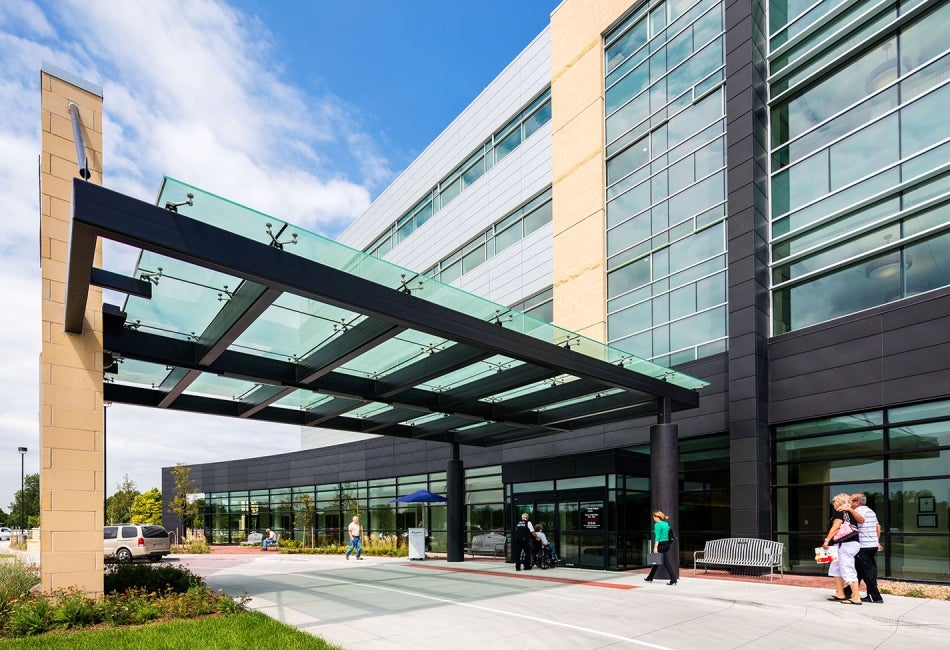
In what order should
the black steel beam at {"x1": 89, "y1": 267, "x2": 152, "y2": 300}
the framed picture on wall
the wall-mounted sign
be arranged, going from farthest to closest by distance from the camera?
the wall-mounted sign < the framed picture on wall < the black steel beam at {"x1": 89, "y1": 267, "x2": 152, "y2": 300}

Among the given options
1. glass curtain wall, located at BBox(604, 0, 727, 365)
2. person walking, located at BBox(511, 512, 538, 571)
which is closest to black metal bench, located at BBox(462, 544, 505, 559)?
person walking, located at BBox(511, 512, 538, 571)

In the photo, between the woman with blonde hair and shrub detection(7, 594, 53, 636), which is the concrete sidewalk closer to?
the woman with blonde hair

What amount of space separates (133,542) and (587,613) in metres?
23.3

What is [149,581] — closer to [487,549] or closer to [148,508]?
[487,549]

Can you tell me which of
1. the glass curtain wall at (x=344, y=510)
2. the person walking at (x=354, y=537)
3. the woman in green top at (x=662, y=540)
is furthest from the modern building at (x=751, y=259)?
the person walking at (x=354, y=537)

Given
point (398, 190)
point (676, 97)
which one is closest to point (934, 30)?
point (676, 97)

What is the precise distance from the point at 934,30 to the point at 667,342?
10460 mm

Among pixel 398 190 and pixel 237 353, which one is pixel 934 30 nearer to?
pixel 237 353

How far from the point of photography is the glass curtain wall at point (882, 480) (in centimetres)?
1547

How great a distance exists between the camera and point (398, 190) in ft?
141

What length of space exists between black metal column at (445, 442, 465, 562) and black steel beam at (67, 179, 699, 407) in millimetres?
10999

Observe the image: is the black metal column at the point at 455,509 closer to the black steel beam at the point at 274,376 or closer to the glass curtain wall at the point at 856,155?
the black steel beam at the point at 274,376

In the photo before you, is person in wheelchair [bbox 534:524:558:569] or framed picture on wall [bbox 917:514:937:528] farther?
person in wheelchair [bbox 534:524:558:569]

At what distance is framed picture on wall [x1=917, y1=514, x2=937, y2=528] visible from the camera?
50.6 feet
